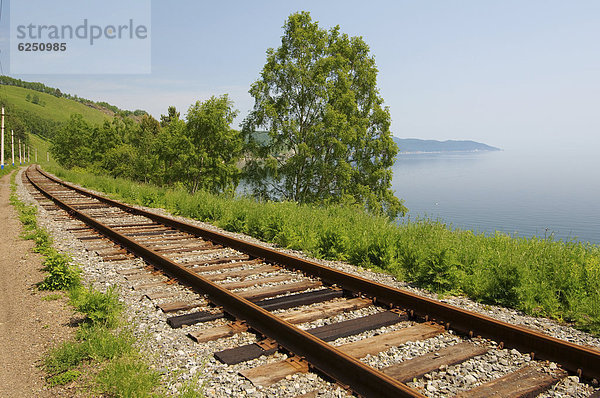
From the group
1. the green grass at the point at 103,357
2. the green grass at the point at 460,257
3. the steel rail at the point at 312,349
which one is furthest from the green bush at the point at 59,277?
the green grass at the point at 460,257

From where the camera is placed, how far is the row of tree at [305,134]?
104ft

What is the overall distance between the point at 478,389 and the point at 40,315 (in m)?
4.83

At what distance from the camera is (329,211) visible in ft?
40.0

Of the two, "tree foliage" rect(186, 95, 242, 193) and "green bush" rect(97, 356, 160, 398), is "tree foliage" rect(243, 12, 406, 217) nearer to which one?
"tree foliage" rect(186, 95, 242, 193)

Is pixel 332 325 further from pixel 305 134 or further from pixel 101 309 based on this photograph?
pixel 305 134

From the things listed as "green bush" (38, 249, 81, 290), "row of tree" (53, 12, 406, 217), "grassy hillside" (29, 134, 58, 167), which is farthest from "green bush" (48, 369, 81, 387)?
"grassy hillside" (29, 134, 58, 167)

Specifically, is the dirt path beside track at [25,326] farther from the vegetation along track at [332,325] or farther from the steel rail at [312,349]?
the steel rail at [312,349]

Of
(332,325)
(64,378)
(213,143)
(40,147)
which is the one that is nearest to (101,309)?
(64,378)

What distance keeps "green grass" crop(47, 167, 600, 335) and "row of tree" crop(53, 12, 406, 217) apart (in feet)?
66.7

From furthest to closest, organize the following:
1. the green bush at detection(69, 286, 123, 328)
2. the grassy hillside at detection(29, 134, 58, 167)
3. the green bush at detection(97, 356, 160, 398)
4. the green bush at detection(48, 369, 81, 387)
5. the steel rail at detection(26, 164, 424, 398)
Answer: the grassy hillside at detection(29, 134, 58, 167), the green bush at detection(69, 286, 123, 328), the green bush at detection(48, 369, 81, 387), the green bush at detection(97, 356, 160, 398), the steel rail at detection(26, 164, 424, 398)

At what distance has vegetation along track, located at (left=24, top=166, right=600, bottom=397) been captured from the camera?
3.16 meters

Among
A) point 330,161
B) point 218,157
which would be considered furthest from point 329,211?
point 218,157

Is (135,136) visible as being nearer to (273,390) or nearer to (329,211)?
(329,211)

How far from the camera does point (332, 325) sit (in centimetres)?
421
